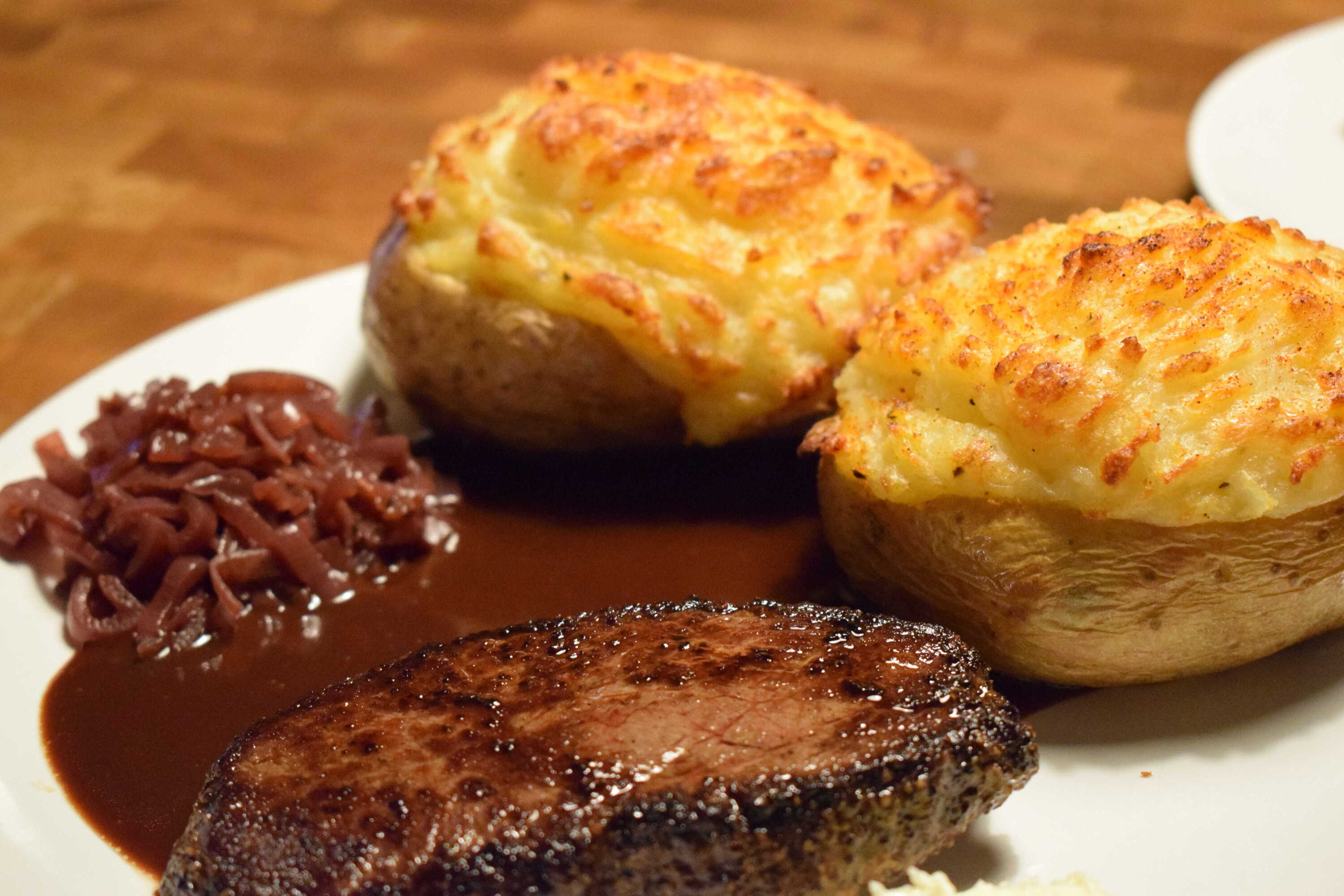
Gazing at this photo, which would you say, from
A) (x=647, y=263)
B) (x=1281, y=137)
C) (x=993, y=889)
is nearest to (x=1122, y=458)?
(x=993, y=889)

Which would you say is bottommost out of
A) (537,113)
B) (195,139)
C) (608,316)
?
(195,139)

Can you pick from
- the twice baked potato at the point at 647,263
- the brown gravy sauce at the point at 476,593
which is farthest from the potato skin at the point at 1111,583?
the twice baked potato at the point at 647,263

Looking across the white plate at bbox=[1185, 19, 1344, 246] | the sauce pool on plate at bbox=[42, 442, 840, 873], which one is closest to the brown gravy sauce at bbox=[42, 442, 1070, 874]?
the sauce pool on plate at bbox=[42, 442, 840, 873]

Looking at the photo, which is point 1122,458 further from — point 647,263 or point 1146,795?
point 647,263

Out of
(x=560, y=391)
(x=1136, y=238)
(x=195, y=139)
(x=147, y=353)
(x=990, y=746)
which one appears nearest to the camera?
(x=990, y=746)

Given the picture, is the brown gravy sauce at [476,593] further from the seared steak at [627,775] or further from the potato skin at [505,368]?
the seared steak at [627,775]

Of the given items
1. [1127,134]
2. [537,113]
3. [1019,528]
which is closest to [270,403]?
[537,113]

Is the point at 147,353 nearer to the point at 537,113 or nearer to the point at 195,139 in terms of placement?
the point at 537,113
